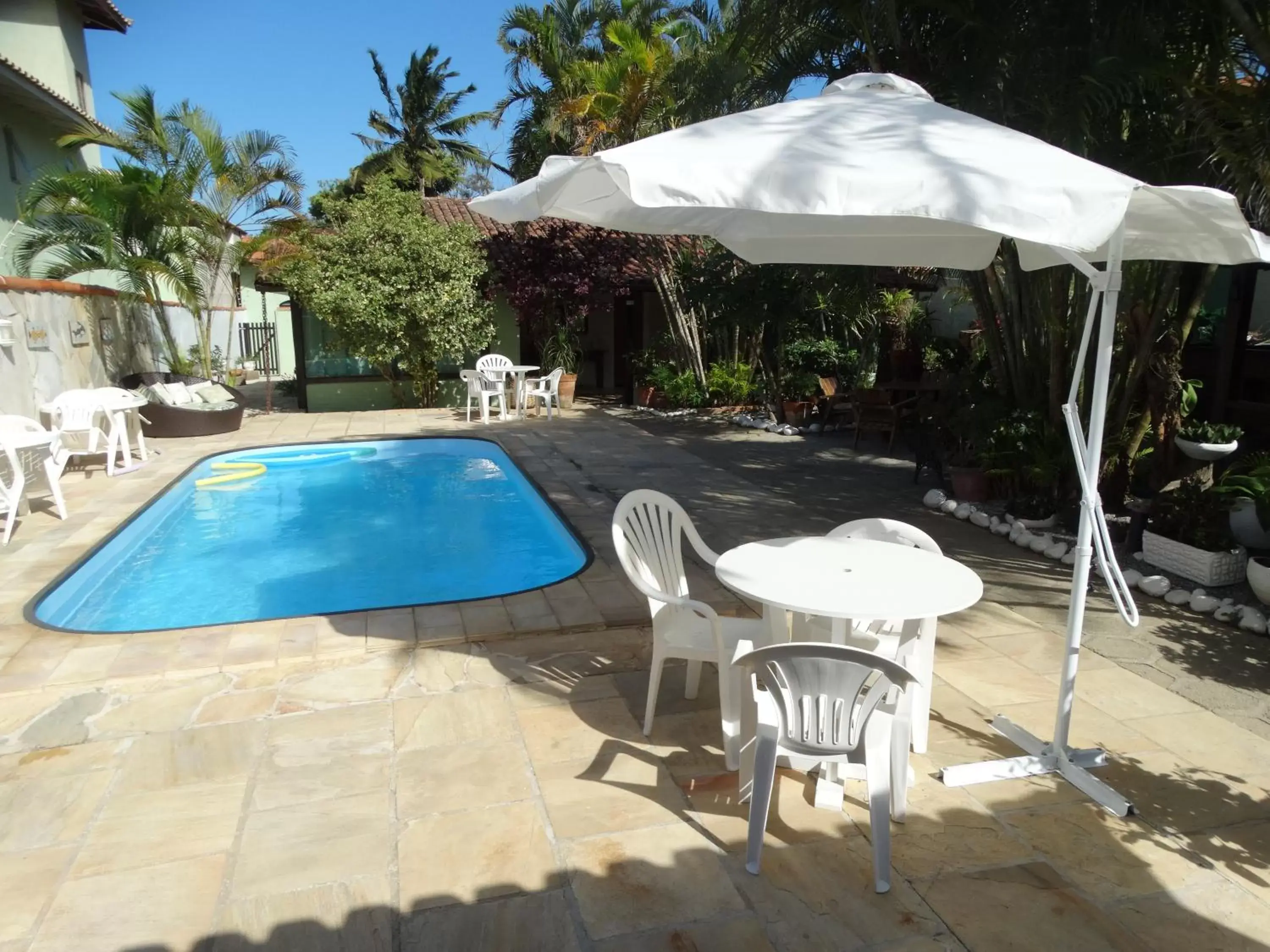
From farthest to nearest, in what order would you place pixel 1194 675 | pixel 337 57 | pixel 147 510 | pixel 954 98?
1. pixel 337 57
2. pixel 147 510
3. pixel 954 98
4. pixel 1194 675

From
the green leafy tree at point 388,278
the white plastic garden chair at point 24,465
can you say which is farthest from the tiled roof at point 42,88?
the white plastic garden chair at point 24,465

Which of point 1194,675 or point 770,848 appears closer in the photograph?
point 770,848

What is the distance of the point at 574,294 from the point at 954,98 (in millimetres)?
8915

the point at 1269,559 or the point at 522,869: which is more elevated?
the point at 1269,559

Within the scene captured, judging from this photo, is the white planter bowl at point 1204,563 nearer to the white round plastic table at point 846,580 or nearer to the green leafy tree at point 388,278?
the white round plastic table at point 846,580

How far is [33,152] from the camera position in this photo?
1333 centimetres

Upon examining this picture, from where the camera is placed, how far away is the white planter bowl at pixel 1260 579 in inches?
173

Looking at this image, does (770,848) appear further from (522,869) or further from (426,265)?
(426,265)

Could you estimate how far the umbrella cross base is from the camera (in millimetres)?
2908

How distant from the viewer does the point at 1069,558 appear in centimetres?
555

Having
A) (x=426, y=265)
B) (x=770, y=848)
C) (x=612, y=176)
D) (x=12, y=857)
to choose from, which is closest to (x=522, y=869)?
(x=770, y=848)

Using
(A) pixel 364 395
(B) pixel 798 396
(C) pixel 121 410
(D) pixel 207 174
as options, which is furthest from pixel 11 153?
(B) pixel 798 396

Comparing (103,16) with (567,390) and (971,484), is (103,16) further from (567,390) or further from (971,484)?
(971,484)

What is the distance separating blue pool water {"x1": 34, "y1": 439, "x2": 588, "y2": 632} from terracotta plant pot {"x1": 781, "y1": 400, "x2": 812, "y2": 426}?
416cm
